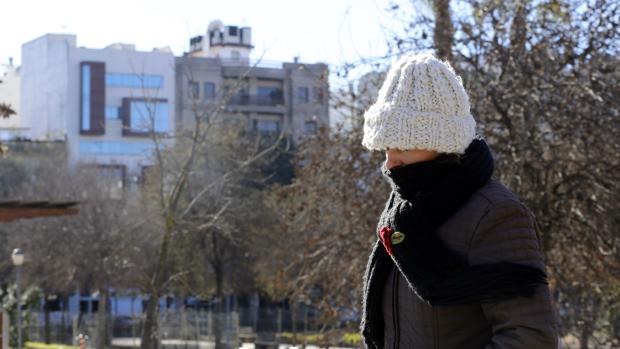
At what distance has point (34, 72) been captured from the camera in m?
86.3

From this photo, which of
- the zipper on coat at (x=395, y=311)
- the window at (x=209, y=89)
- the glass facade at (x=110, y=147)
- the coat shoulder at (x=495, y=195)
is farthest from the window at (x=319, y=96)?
the glass facade at (x=110, y=147)

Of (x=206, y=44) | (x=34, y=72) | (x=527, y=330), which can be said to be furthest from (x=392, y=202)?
Answer: (x=206, y=44)

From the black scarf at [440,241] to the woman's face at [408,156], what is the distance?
14mm

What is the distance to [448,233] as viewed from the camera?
302cm

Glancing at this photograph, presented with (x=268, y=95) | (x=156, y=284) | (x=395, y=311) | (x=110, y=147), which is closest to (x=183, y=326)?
(x=156, y=284)

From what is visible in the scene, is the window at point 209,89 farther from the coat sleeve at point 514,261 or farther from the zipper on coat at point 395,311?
the coat sleeve at point 514,261

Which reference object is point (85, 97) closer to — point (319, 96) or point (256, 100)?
point (256, 100)

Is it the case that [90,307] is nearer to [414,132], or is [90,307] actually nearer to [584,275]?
[584,275]

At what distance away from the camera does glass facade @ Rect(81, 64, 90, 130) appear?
275ft

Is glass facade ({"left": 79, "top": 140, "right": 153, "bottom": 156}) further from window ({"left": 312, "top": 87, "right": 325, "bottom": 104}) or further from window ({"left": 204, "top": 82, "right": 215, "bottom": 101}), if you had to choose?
window ({"left": 312, "top": 87, "right": 325, "bottom": 104})

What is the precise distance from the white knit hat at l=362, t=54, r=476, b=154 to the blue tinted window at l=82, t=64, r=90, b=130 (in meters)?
82.3

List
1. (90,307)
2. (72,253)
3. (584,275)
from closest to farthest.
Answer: (584,275), (72,253), (90,307)

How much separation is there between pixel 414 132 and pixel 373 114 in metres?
0.16

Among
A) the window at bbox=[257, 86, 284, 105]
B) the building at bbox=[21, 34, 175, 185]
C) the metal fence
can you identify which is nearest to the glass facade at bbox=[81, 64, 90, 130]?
the building at bbox=[21, 34, 175, 185]
